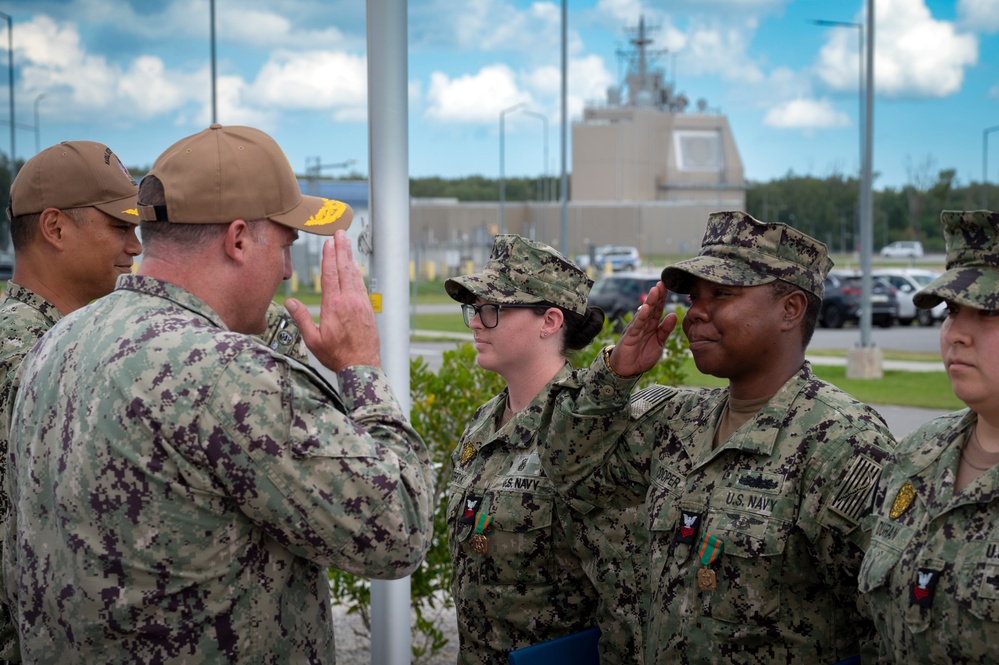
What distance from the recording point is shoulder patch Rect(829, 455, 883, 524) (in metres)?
2.70

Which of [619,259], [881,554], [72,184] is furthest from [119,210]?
[619,259]

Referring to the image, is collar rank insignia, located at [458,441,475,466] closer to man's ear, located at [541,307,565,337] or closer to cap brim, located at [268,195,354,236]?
man's ear, located at [541,307,565,337]

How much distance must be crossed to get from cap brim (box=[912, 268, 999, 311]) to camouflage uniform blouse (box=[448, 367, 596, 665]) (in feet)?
4.20

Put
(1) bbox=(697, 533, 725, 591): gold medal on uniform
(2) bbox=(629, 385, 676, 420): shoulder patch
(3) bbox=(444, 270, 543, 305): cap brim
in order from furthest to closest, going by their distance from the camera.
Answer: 1. (3) bbox=(444, 270, 543, 305): cap brim
2. (2) bbox=(629, 385, 676, 420): shoulder patch
3. (1) bbox=(697, 533, 725, 591): gold medal on uniform

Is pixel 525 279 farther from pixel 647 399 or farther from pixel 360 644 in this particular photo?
pixel 360 644

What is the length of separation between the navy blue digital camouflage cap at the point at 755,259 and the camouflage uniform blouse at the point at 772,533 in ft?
1.00

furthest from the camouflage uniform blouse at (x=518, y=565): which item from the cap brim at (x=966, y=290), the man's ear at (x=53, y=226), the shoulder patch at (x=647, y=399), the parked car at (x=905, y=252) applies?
the parked car at (x=905, y=252)

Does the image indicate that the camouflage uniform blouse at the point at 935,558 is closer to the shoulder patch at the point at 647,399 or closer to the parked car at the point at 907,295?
the shoulder patch at the point at 647,399

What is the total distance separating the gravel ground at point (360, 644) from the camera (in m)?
5.93

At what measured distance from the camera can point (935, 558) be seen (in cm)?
238

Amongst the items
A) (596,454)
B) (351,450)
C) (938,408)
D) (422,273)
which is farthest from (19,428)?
(422,273)

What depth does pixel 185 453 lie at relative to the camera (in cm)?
208

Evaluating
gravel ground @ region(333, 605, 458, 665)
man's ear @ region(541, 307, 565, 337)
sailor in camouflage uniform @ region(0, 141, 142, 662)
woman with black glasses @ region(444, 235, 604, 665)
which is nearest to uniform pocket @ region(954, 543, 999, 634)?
woman with black glasses @ region(444, 235, 604, 665)

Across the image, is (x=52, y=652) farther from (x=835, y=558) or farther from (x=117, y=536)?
(x=835, y=558)
